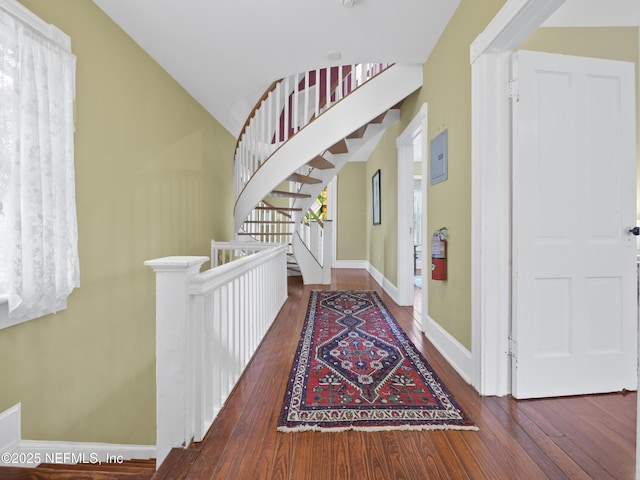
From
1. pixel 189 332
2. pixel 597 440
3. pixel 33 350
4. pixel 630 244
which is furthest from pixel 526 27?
pixel 33 350

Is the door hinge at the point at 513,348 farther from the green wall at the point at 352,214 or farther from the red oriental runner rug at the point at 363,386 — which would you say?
the green wall at the point at 352,214

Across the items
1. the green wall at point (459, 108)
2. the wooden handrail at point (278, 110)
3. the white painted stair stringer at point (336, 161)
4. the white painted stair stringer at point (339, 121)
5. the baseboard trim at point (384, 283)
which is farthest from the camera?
the baseboard trim at point (384, 283)

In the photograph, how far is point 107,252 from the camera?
2121mm

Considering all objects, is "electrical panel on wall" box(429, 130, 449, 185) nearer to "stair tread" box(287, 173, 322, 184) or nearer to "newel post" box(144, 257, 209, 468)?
"stair tread" box(287, 173, 322, 184)

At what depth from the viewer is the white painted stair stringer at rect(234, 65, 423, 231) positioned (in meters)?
2.82

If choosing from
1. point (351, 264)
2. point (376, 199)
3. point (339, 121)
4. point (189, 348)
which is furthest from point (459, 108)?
point (351, 264)

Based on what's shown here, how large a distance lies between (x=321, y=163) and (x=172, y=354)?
3093 mm

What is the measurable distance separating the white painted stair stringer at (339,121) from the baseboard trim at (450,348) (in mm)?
1980

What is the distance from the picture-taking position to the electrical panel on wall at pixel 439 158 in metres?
2.21

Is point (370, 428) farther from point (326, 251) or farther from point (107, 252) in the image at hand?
point (326, 251)

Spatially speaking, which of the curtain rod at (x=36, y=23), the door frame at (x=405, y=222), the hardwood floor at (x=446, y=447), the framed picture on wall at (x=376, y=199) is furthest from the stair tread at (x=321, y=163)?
the hardwood floor at (x=446, y=447)

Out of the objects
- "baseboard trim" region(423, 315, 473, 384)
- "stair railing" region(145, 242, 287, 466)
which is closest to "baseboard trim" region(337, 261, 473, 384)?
"baseboard trim" region(423, 315, 473, 384)

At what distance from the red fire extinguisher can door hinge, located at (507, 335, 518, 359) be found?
65 cm

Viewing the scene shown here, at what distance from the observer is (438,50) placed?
235 centimetres
